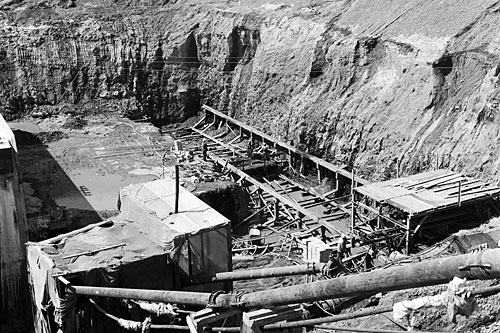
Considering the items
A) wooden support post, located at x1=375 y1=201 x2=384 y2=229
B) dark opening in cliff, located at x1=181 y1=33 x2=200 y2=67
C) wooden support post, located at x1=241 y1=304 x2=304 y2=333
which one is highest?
wooden support post, located at x1=241 y1=304 x2=304 y2=333

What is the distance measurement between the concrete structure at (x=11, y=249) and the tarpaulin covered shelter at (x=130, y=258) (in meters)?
4.05

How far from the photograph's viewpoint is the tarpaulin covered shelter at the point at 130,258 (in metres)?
9.80

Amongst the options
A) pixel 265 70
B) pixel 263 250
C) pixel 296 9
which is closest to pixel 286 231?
pixel 263 250

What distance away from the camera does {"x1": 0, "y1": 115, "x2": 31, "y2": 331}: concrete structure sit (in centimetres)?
1490

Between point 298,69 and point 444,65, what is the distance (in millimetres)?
7282

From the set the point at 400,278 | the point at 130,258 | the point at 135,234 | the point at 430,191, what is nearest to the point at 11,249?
the point at 135,234

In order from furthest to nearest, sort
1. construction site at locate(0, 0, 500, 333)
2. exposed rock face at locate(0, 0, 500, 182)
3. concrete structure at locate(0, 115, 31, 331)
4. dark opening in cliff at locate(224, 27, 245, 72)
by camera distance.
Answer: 1. dark opening in cliff at locate(224, 27, 245, 72)
2. exposed rock face at locate(0, 0, 500, 182)
3. concrete structure at locate(0, 115, 31, 331)
4. construction site at locate(0, 0, 500, 333)

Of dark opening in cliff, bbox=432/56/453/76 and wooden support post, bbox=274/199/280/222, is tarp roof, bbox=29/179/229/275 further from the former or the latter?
dark opening in cliff, bbox=432/56/453/76

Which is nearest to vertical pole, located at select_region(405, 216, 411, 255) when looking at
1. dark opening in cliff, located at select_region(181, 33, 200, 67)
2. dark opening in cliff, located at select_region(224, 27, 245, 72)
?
dark opening in cliff, located at select_region(224, 27, 245, 72)

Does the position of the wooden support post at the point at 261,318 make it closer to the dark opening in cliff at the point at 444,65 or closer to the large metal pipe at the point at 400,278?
the large metal pipe at the point at 400,278

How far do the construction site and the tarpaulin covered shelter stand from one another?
3 centimetres

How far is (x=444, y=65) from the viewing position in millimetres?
23266

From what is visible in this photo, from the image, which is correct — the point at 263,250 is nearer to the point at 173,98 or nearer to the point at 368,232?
the point at 368,232

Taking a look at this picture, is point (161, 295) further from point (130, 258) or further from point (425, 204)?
point (425, 204)
